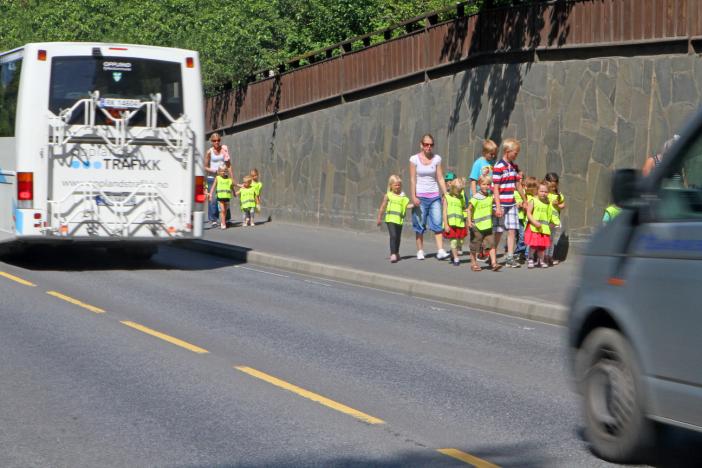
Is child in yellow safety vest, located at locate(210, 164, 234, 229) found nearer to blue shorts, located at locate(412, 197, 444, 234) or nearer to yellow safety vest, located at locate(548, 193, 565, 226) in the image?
blue shorts, located at locate(412, 197, 444, 234)

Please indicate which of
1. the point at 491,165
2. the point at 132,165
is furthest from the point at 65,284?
the point at 491,165

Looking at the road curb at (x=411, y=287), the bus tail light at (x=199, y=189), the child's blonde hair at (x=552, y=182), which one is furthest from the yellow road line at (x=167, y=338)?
the child's blonde hair at (x=552, y=182)

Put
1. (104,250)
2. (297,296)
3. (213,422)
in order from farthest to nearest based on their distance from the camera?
1. (104,250)
2. (297,296)
3. (213,422)

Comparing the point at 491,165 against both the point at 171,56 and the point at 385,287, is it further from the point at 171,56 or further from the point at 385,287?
the point at 171,56

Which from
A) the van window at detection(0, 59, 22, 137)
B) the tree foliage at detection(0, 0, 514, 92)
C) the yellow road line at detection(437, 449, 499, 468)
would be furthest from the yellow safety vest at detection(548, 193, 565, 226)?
the tree foliage at detection(0, 0, 514, 92)

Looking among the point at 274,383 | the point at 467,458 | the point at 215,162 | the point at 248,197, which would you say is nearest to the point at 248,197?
the point at 248,197

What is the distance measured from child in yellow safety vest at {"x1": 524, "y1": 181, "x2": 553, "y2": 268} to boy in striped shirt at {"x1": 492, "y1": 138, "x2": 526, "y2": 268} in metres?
0.24

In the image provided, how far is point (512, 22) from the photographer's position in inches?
858

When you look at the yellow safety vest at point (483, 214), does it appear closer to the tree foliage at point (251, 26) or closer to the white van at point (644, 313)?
the white van at point (644, 313)

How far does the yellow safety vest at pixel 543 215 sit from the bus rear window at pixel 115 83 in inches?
210

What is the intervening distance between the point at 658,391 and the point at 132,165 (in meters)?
13.8

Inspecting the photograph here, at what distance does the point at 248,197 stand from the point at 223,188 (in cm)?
86

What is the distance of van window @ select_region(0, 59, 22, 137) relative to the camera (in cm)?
1931

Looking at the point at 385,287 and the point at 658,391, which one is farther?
the point at 385,287
